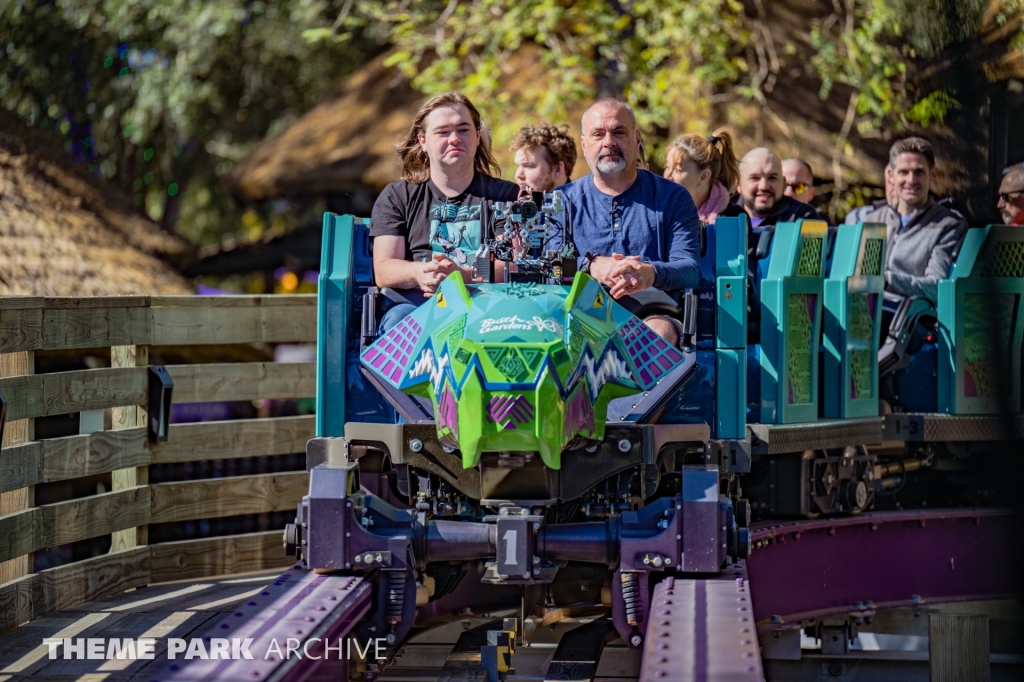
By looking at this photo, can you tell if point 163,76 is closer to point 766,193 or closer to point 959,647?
point 766,193

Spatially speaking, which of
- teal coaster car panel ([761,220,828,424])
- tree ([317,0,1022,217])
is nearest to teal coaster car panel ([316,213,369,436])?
teal coaster car panel ([761,220,828,424])

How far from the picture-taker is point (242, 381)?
22.5 ft

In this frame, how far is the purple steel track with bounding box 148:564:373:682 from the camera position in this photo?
3469mm

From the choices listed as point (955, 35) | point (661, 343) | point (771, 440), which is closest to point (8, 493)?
point (661, 343)

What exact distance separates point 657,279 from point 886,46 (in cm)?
783

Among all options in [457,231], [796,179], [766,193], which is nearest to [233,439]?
[457,231]

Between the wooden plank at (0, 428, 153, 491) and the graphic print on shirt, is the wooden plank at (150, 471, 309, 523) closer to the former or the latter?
the wooden plank at (0, 428, 153, 491)

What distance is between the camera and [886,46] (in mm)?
11875

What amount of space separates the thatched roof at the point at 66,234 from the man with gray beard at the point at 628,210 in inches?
198

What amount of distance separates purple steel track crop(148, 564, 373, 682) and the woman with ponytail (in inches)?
122

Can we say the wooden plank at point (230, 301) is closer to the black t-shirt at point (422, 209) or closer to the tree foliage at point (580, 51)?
the black t-shirt at point (422, 209)

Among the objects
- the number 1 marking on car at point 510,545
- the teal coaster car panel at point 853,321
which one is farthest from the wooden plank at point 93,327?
the teal coaster car panel at point 853,321

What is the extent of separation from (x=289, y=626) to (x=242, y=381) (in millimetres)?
3239

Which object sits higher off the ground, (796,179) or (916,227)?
(796,179)
